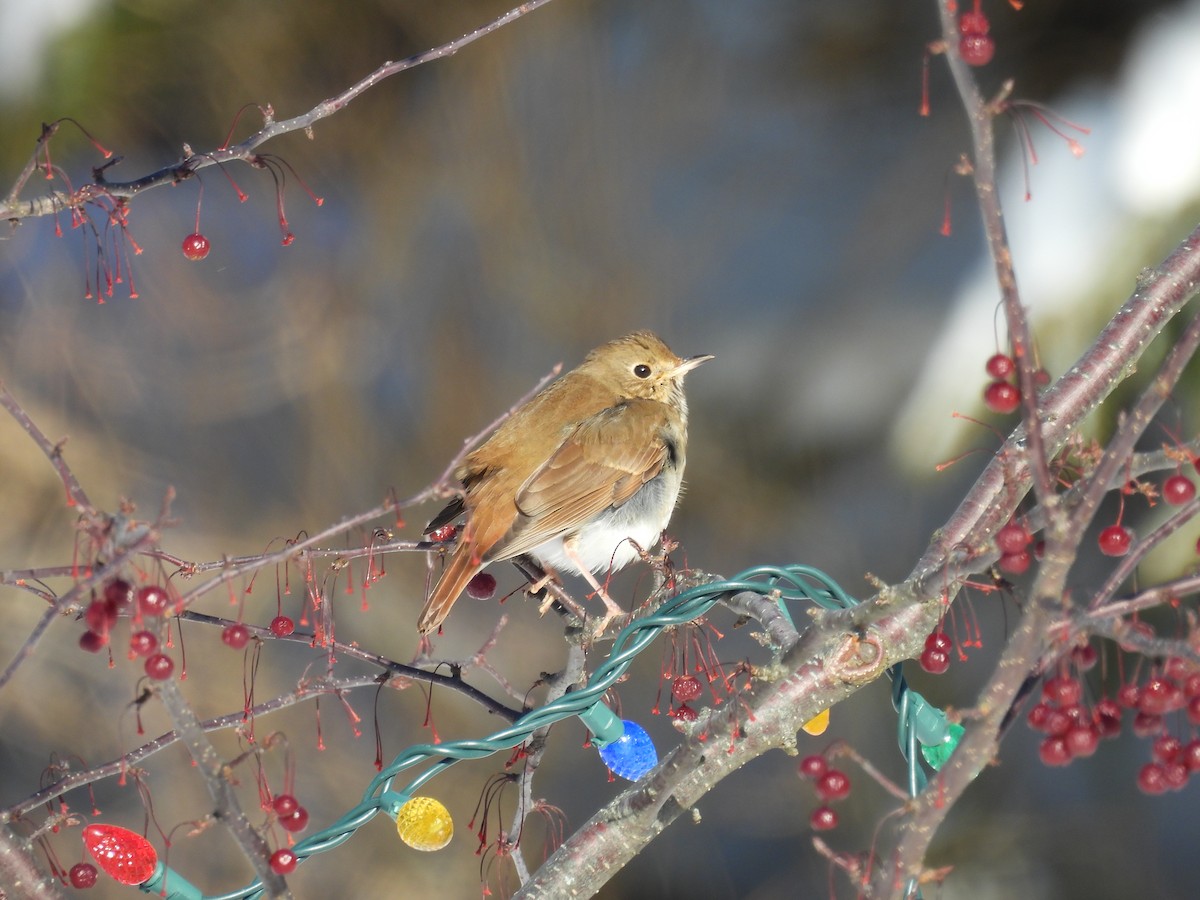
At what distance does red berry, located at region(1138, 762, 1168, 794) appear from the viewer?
59cm

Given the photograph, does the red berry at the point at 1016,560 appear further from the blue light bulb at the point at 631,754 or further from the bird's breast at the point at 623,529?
the bird's breast at the point at 623,529

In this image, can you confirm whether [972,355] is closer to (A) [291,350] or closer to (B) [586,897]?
(A) [291,350]

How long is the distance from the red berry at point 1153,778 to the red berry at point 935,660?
142 millimetres

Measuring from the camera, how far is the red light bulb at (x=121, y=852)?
26.7 inches

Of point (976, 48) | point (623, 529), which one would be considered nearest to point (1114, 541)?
point (976, 48)

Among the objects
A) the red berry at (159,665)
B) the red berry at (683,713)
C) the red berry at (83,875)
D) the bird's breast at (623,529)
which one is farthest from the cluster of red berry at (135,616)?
the bird's breast at (623,529)

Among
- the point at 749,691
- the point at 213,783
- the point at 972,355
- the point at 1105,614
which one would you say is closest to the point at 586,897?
the point at 749,691

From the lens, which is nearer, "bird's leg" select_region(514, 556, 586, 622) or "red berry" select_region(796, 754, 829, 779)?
"red berry" select_region(796, 754, 829, 779)

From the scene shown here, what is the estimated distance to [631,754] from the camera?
82cm

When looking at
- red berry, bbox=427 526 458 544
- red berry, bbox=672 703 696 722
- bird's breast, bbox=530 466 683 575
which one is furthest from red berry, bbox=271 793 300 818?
bird's breast, bbox=530 466 683 575

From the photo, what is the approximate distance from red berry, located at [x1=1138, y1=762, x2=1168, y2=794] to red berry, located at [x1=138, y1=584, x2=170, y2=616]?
1.51 ft

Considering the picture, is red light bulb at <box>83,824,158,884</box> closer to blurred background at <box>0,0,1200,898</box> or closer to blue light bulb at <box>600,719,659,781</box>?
blue light bulb at <box>600,719,659,781</box>

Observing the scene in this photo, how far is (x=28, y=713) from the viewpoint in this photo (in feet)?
8.38

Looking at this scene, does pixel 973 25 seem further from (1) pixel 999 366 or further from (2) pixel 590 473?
(2) pixel 590 473
